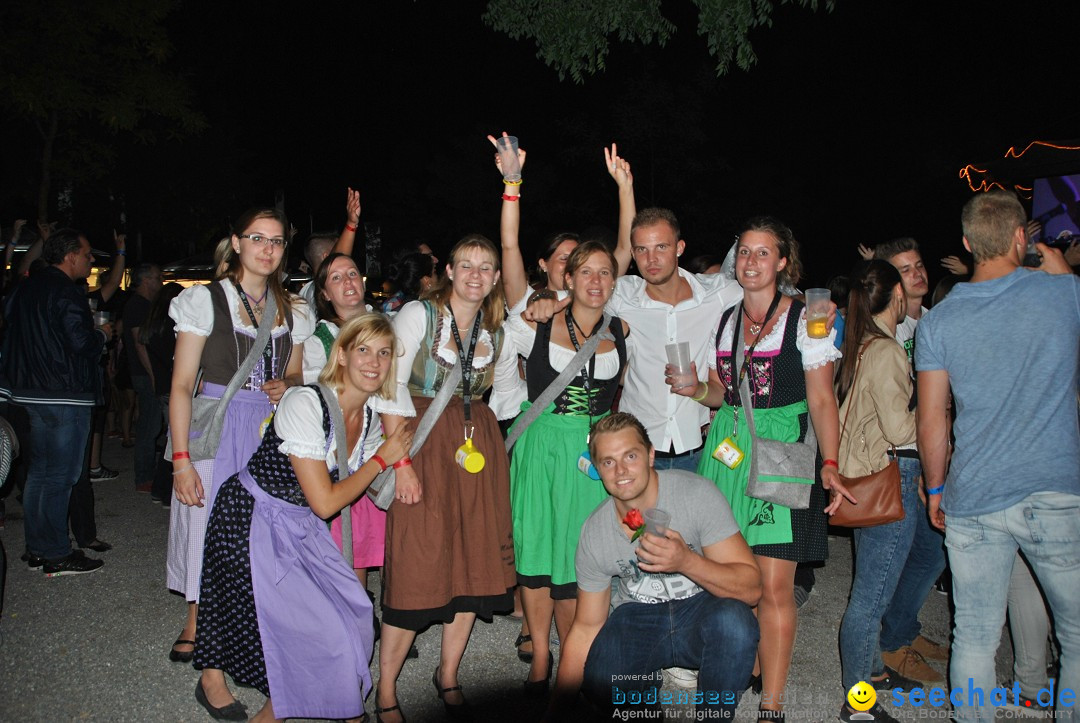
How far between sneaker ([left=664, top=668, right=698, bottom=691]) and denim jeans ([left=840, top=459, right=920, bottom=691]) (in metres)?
0.75

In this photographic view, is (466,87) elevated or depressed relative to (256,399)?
elevated

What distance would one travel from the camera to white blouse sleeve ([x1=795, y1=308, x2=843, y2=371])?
11.1ft

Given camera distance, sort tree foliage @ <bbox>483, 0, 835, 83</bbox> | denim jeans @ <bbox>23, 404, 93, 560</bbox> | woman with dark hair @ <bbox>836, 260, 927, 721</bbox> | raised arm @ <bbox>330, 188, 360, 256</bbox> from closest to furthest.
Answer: woman with dark hair @ <bbox>836, 260, 927, 721</bbox>
raised arm @ <bbox>330, 188, 360, 256</bbox>
denim jeans @ <bbox>23, 404, 93, 560</bbox>
tree foliage @ <bbox>483, 0, 835, 83</bbox>

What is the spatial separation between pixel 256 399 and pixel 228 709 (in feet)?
4.68

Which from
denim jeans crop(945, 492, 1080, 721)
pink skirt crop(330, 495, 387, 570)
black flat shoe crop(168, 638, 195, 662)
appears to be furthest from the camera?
pink skirt crop(330, 495, 387, 570)

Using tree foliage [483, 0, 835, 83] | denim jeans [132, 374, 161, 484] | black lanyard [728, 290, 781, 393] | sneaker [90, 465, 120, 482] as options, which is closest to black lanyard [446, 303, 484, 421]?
black lanyard [728, 290, 781, 393]

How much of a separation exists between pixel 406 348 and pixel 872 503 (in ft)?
7.32

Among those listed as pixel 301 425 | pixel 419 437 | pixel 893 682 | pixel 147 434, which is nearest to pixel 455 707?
pixel 419 437

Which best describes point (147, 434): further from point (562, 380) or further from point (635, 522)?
point (635, 522)

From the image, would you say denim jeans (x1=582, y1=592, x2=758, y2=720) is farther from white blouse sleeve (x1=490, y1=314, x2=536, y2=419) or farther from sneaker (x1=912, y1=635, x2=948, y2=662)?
sneaker (x1=912, y1=635, x2=948, y2=662)

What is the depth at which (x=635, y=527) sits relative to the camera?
2.95 meters

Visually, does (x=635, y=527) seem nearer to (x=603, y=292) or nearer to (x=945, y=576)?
(x=603, y=292)

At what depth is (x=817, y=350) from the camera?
3.38m

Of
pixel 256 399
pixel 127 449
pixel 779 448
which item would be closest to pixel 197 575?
pixel 256 399
